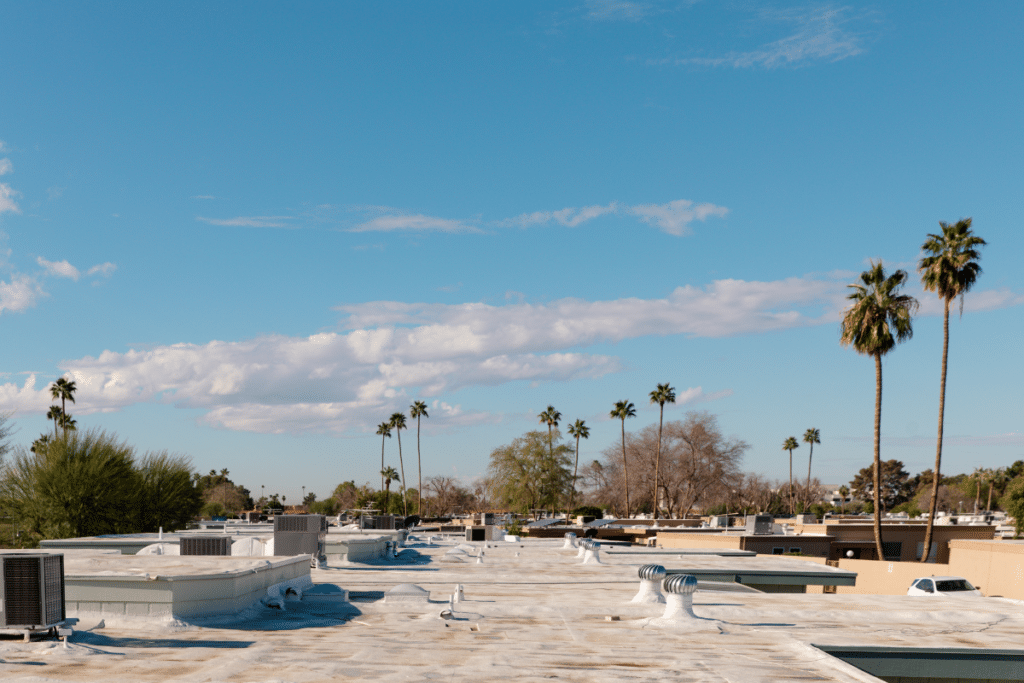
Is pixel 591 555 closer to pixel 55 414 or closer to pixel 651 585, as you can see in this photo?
pixel 651 585

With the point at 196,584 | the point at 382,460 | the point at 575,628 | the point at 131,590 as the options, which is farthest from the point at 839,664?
the point at 382,460

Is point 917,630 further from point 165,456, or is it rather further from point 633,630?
point 165,456

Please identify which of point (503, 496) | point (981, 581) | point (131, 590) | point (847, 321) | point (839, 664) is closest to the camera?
point (839, 664)

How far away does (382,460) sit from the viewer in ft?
435

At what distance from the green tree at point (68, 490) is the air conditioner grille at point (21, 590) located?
37.9m

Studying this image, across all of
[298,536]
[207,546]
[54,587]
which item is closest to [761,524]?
[298,536]

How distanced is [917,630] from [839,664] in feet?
18.8

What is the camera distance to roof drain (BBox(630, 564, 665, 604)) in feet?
58.7

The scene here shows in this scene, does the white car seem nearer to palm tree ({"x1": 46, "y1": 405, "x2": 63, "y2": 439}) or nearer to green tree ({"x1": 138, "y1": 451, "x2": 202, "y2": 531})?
green tree ({"x1": 138, "y1": 451, "x2": 202, "y2": 531})

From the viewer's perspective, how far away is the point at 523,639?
1350 cm

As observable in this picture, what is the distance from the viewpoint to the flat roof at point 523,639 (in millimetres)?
10859

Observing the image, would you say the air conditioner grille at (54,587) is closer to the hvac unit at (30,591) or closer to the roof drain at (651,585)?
the hvac unit at (30,591)

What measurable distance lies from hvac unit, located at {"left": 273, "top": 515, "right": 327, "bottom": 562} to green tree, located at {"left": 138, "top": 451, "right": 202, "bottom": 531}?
97.8 ft

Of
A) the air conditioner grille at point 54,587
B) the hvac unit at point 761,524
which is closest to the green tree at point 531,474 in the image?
the hvac unit at point 761,524
